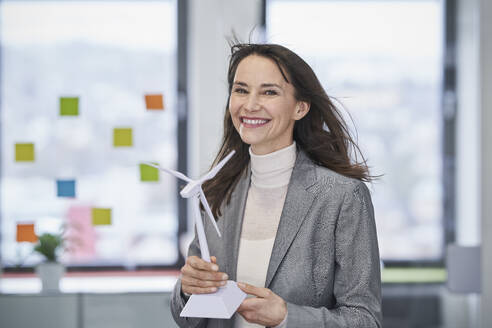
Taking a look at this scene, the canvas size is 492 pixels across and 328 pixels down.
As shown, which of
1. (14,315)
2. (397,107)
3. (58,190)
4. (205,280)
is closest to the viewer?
(205,280)

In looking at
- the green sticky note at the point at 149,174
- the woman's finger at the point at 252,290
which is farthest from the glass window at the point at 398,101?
the woman's finger at the point at 252,290

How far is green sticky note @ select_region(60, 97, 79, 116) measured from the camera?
9.52 ft

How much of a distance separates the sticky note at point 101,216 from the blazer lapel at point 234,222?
4.55ft

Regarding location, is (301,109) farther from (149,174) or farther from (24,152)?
(24,152)

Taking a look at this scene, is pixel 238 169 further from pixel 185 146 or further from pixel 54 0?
pixel 54 0

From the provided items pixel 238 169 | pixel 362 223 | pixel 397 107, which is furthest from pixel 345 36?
pixel 362 223

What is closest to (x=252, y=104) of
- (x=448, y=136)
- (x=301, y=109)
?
(x=301, y=109)

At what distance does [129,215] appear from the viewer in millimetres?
3074

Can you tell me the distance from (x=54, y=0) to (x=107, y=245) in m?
1.35

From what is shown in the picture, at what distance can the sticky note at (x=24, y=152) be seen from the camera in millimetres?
2891

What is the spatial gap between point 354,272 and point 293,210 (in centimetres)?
23

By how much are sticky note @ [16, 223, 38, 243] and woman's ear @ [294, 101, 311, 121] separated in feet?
5.76

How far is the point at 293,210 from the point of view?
153 centimetres

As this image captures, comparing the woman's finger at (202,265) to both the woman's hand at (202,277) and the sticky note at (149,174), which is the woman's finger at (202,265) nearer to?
the woman's hand at (202,277)
